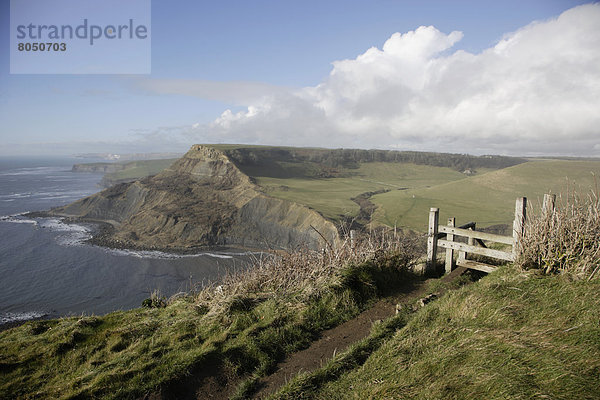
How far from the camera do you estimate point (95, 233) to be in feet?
149

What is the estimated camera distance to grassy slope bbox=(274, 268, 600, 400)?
308 centimetres

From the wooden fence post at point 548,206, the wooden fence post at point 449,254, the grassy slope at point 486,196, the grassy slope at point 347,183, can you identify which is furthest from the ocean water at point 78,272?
the grassy slope at point 486,196

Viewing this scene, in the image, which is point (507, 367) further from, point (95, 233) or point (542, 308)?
point (95, 233)

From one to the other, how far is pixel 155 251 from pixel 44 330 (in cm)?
3511

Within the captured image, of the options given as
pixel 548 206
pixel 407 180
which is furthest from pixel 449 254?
pixel 407 180

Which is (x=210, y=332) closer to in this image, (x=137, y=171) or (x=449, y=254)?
(x=449, y=254)

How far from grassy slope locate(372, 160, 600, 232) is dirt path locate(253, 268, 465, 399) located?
2924 centimetres

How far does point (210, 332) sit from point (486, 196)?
45639mm

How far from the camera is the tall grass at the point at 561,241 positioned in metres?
5.57

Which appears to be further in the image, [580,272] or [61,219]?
[61,219]

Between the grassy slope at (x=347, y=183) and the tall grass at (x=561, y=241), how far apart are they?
32.2m

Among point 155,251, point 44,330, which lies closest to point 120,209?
point 155,251

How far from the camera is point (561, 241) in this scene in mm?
5828

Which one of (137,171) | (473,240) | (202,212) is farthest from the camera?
(137,171)
